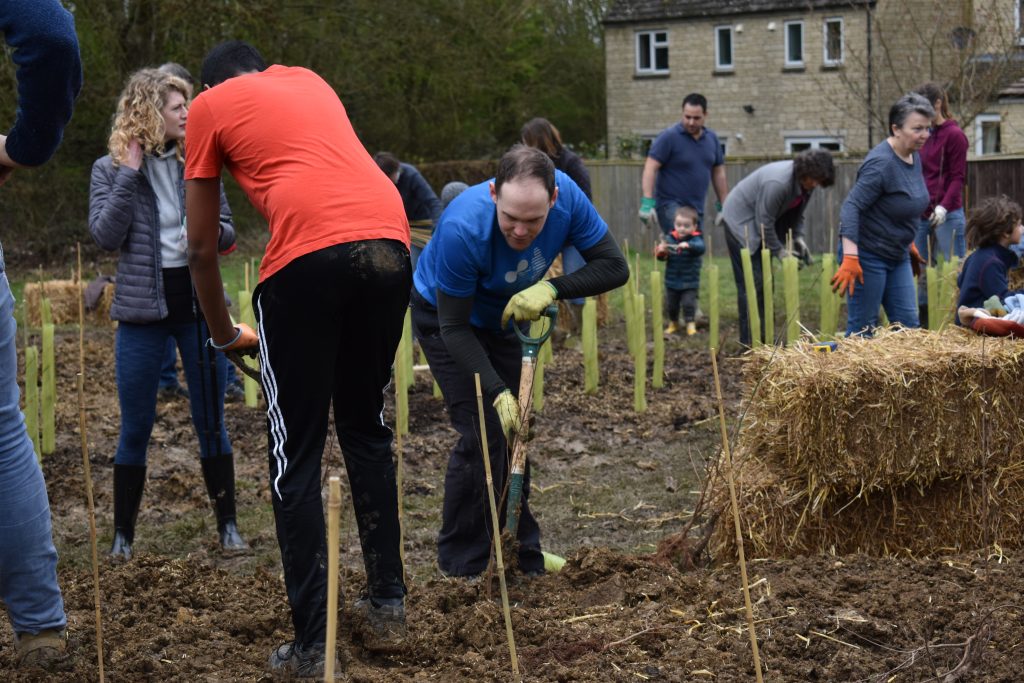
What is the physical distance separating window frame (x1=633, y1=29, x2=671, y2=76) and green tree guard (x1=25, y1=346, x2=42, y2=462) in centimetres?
2475

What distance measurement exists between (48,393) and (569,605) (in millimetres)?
3076

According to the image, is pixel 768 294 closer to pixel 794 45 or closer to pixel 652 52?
pixel 794 45

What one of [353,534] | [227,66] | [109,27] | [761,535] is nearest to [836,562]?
[761,535]

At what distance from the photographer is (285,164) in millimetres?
→ 2799

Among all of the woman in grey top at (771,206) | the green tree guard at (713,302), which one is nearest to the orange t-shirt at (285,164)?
the green tree guard at (713,302)

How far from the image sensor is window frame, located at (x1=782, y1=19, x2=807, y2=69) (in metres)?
26.4

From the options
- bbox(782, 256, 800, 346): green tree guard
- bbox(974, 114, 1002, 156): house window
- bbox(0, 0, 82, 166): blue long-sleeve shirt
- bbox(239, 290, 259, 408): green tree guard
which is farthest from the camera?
bbox(974, 114, 1002, 156): house window

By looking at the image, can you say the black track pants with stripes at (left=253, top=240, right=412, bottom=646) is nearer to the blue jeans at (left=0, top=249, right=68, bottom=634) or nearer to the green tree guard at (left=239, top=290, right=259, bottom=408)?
the blue jeans at (left=0, top=249, right=68, bottom=634)

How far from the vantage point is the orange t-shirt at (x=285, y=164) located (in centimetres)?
276

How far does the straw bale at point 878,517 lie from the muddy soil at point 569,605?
199 millimetres

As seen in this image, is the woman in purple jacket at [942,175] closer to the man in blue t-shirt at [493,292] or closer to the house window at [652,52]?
the man in blue t-shirt at [493,292]

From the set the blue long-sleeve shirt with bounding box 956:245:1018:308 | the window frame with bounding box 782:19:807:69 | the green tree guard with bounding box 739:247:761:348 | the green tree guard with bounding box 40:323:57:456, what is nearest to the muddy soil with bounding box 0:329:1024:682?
the green tree guard with bounding box 40:323:57:456

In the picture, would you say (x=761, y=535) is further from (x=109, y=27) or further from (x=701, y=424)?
(x=109, y=27)

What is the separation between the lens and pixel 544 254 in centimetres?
367
